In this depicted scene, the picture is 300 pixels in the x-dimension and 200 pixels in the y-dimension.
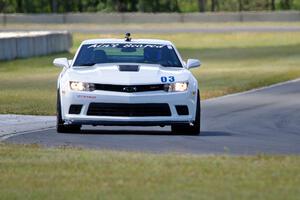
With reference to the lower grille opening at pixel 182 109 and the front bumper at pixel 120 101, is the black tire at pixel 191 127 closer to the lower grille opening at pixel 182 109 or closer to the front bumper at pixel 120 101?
the lower grille opening at pixel 182 109

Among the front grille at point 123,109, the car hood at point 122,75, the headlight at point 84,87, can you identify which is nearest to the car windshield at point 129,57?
the car hood at point 122,75

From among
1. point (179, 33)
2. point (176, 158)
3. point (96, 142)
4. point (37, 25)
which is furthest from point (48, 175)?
point (37, 25)

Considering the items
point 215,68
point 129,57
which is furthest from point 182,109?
point 215,68

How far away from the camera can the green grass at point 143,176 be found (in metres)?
10.6

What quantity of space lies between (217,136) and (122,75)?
1.70 meters

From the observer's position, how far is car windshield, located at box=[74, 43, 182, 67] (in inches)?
741

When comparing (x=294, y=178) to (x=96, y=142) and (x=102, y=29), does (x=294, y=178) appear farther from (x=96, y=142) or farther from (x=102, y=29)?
(x=102, y=29)

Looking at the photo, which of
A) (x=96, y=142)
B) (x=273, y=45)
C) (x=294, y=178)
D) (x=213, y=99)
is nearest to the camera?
(x=294, y=178)

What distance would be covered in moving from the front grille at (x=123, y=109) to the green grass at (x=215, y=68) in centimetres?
565

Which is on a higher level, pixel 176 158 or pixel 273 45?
pixel 176 158

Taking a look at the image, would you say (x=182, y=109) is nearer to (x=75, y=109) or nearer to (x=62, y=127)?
(x=75, y=109)

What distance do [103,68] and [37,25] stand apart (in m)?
71.1

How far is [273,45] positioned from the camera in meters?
64.3

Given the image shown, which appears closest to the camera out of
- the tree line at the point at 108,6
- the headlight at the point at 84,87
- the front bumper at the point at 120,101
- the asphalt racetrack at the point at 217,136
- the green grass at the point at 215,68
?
the asphalt racetrack at the point at 217,136
